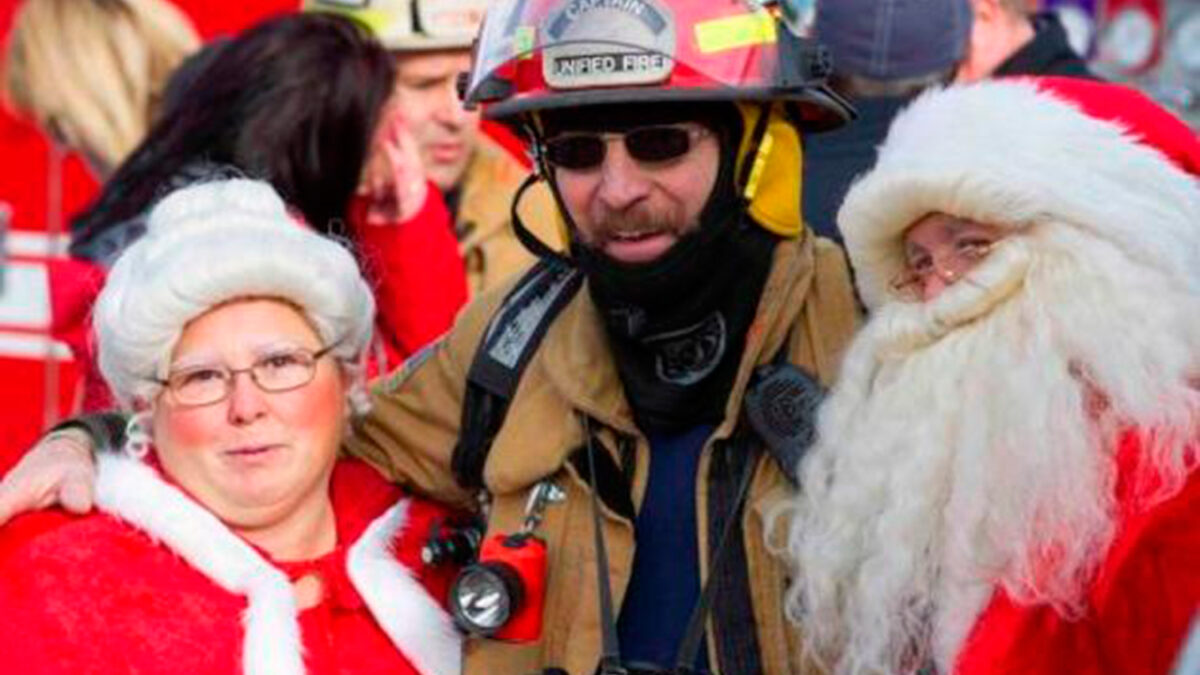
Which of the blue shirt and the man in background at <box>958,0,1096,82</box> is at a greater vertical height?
the blue shirt

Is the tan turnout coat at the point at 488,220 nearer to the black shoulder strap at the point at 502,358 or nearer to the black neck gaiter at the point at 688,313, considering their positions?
the black shoulder strap at the point at 502,358

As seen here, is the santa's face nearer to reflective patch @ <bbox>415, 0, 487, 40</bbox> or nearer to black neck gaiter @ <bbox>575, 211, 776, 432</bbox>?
black neck gaiter @ <bbox>575, 211, 776, 432</bbox>

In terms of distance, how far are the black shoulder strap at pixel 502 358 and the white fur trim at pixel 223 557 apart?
1.26 ft

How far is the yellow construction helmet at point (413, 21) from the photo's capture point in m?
6.67

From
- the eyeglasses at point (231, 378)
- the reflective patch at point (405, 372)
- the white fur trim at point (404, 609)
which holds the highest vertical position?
the eyeglasses at point (231, 378)

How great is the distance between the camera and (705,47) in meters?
4.11

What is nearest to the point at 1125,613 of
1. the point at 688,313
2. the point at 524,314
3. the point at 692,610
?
the point at 692,610

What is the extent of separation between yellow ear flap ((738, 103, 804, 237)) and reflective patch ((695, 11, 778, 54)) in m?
0.11

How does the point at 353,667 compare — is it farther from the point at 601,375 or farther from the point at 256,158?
the point at 256,158

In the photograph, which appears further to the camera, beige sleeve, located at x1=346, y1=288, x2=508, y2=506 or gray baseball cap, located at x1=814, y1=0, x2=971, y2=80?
gray baseball cap, located at x1=814, y1=0, x2=971, y2=80

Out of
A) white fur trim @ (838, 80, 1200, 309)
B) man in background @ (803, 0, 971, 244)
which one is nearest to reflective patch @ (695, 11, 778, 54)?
white fur trim @ (838, 80, 1200, 309)

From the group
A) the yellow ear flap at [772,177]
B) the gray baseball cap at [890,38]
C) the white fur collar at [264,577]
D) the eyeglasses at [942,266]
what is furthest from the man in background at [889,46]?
the eyeglasses at [942,266]

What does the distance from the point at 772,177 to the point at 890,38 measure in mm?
1646

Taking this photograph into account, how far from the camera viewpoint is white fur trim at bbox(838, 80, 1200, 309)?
3.48m
